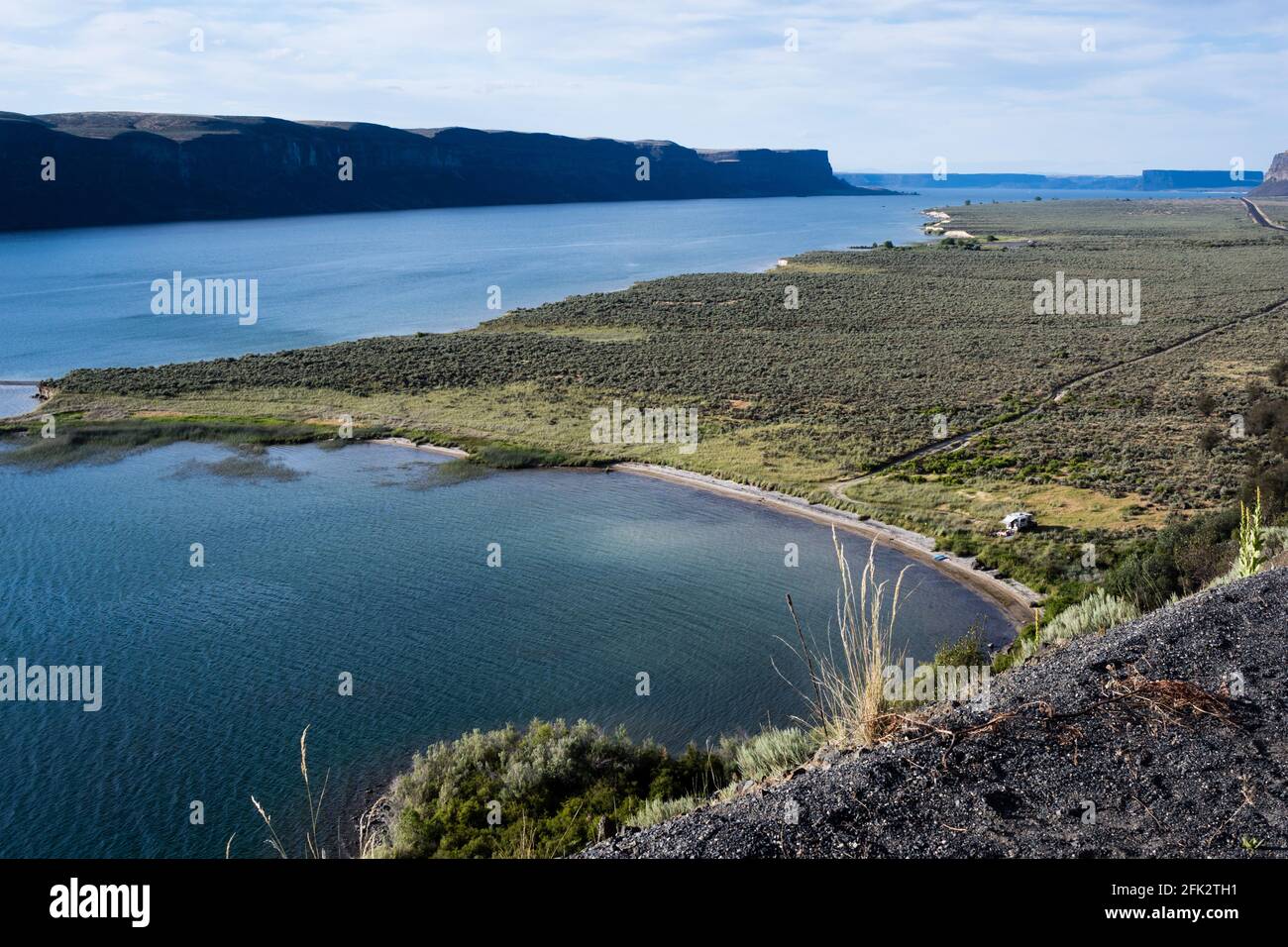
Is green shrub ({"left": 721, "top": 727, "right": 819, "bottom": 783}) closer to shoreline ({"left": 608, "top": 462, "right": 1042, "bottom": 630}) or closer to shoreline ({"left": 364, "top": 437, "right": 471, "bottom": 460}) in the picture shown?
shoreline ({"left": 608, "top": 462, "right": 1042, "bottom": 630})

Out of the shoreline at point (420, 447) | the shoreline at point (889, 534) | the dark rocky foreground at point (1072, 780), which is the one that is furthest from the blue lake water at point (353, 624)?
the dark rocky foreground at point (1072, 780)

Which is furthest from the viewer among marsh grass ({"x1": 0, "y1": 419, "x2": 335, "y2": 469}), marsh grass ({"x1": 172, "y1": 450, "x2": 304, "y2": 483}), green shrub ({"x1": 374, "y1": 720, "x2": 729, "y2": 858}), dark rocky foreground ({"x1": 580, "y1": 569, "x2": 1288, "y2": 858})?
marsh grass ({"x1": 0, "y1": 419, "x2": 335, "y2": 469})

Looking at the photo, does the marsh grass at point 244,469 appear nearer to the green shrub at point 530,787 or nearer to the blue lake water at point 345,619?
the blue lake water at point 345,619

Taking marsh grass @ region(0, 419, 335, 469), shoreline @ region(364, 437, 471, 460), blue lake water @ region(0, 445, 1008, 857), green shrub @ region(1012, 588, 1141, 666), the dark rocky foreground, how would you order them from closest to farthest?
1. the dark rocky foreground
2. green shrub @ region(1012, 588, 1141, 666)
3. blue lake water @ region(0, 445, 1008, 857)
4. shoreline @ region(364, 437, 471, 460)
5. marsh grass @ region(0, 419, 335, 469)

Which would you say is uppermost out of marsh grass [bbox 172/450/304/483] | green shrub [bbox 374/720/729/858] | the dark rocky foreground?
the dark rocky foreground

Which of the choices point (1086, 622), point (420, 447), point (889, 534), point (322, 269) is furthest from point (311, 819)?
point (322, 269)

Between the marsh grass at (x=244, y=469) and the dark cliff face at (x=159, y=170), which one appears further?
the dark cliff face at (x=159, y=170)

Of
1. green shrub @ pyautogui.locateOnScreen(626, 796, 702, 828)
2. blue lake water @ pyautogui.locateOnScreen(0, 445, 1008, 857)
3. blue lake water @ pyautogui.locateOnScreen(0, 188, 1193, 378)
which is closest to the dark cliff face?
blue lake water @ pyautogui.locateOnScreen(0, 188, 1193, 378)
